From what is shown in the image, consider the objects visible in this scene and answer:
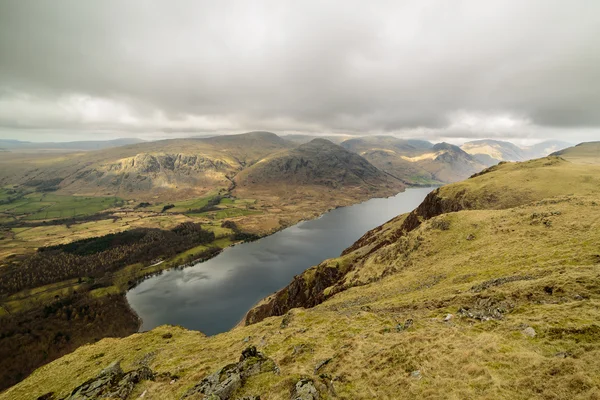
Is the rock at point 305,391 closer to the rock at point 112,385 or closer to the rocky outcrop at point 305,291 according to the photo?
the rock at point 112,385

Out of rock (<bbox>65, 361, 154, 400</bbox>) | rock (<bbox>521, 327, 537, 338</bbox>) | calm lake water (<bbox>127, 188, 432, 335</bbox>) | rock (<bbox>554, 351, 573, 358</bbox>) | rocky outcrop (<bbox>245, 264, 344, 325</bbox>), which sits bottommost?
calm lake water (<bbox>127, 188, 432, 335</bbox>)

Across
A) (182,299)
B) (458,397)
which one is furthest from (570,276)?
(182,299)

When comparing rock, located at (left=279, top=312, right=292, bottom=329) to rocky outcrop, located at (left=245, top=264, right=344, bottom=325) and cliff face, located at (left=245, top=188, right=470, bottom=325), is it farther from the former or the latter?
rocky outcrop, located at (left=245, top=264, right=344, bottom=325)

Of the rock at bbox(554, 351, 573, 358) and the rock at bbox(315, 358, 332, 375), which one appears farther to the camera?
the rock at bbox(315, 358, 332, 375)

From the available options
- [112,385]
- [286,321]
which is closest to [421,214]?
[286,321]

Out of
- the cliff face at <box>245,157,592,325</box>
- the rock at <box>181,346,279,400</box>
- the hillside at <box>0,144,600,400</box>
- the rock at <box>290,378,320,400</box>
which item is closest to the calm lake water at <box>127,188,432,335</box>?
the cliff face at <box>245,157,592,325</box>

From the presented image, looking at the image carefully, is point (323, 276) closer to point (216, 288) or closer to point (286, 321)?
point (286, 321)

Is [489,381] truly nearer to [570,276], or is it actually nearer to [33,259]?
[570,276]

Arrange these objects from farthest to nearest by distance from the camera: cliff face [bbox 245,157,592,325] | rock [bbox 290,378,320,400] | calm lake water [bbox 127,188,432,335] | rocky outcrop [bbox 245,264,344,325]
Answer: calm lake water [bbox 127,188,432,335]
rocky outcrop [bbox 245,264,344,325]
cliff face [bbox 245,157,592,325]
rock [bbox 290,378,320,400]
